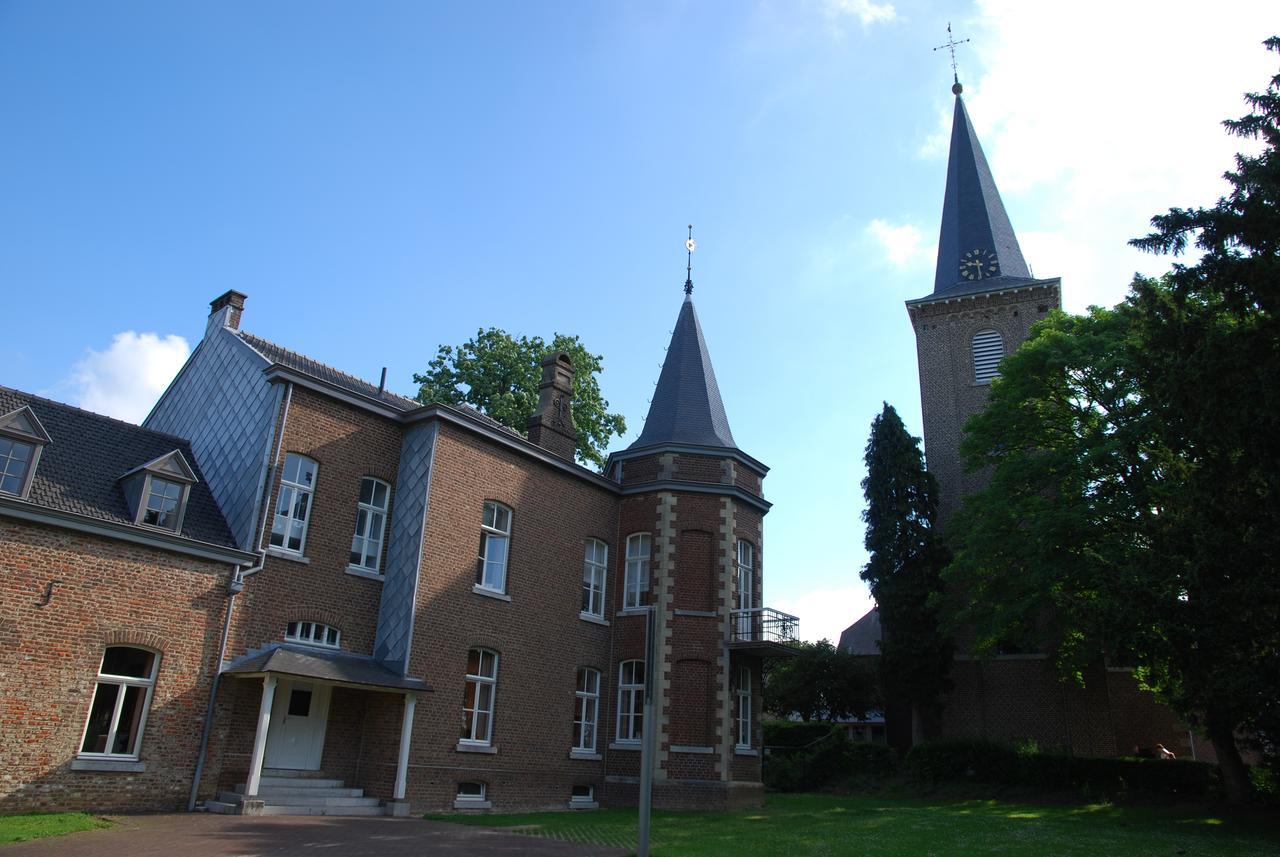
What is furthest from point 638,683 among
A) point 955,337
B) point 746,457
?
point 955,337

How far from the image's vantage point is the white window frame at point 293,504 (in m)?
16.6

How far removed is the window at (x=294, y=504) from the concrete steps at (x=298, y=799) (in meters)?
4.02

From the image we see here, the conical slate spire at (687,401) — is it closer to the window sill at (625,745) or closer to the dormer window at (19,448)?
the window sill at (625,745)

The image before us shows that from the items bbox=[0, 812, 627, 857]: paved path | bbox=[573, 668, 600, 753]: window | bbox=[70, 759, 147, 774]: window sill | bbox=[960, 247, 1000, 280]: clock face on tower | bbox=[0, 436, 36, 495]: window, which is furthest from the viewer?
bbox=[960, 247, 1000, 280]: clock face on tower

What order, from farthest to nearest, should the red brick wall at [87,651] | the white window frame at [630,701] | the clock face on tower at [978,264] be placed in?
the clock face on tower at [978,264] < the white window frame at [630,701] < the red brick wall at [87,651]

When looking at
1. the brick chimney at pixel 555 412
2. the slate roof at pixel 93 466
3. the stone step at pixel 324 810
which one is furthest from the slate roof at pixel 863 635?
the slate roof at pixel 93 466

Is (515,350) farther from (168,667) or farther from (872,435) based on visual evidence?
(168,667)

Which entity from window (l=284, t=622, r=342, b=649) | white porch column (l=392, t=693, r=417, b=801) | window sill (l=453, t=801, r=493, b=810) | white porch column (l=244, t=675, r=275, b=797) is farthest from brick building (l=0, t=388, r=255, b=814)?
window sill (l=453, t=801, r=493, b=810)

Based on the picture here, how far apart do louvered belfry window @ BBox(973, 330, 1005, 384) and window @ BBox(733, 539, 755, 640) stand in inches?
649

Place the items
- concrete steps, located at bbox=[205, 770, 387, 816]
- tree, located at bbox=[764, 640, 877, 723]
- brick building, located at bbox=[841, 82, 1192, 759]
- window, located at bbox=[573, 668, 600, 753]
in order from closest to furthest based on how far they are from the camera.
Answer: concrete steps, located at bbox=[205, 770, 387, 816], window, located at bbox=[573, 668, 600, 753], brick building, located at bbox=[841, 82, 1192, 759], tree, located at bbox=[764, 640, 877, 723]

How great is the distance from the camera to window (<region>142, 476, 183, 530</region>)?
1527 centimetres

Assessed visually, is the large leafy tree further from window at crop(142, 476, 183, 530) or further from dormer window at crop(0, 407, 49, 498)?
dormer window at crop(0, 407, 49, 498)

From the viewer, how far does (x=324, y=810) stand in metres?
15.2

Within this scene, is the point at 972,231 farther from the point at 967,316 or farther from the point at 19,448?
the point at 19,448
